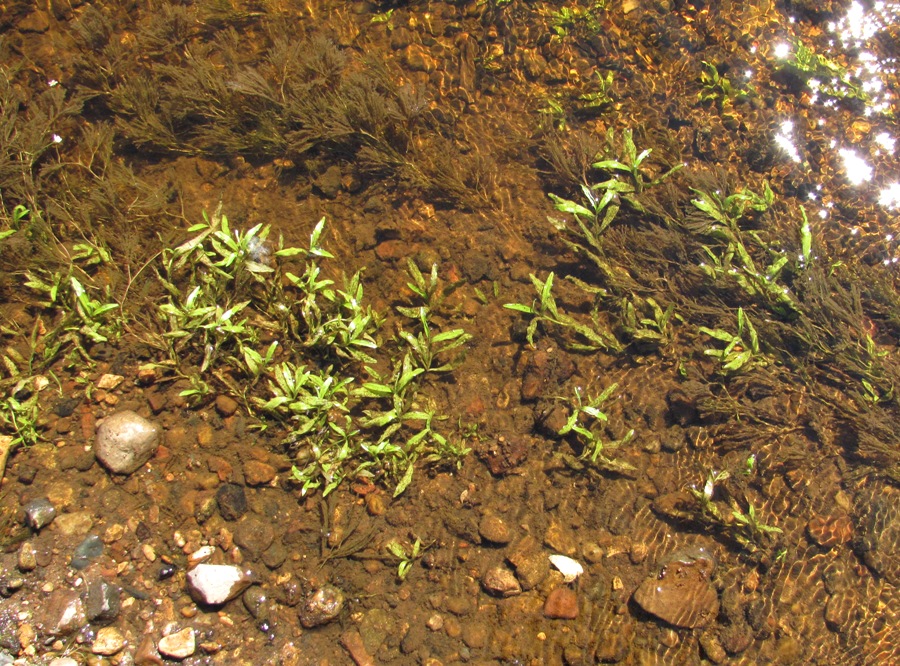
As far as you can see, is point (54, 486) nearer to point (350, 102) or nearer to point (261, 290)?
point (261, 290)

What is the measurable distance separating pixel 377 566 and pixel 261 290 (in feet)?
6.66

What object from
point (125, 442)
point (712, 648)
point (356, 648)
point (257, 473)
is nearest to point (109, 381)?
point (125, 442)

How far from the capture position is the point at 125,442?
143 inches

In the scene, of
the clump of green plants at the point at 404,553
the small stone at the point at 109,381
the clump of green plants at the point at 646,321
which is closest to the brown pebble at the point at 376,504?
the clump of green plants at the point at 404,553

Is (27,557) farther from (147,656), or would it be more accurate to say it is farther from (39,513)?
(147,656)

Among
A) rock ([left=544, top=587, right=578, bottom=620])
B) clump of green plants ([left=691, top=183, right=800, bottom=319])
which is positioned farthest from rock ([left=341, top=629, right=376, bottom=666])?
clump of green plants ([left=691, top=183, right=800, bottom=319])

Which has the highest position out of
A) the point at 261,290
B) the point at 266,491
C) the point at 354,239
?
the point at 354,239

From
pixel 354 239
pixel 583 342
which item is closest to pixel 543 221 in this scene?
pixel 583 342

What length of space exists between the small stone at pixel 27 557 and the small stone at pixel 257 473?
1.16 meters

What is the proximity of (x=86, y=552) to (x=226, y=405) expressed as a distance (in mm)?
1096

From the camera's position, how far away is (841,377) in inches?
169

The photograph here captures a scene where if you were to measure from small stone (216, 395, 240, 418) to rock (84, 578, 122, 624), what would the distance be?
1123 millimetres

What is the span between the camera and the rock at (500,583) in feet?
11.9

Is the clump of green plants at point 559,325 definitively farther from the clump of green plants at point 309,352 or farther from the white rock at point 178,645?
the white rock at point 178,645
